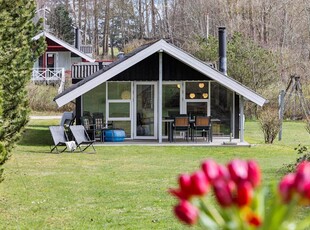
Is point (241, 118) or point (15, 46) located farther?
point (241, 118)

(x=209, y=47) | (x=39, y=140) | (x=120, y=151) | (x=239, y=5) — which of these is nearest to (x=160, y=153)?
(x=120, y=151)

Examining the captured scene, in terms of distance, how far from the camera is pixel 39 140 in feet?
68.0

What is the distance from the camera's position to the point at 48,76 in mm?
42094

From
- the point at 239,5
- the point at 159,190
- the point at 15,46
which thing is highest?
the point at 239,5

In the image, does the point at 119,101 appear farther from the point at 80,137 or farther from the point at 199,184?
the point at 199,184

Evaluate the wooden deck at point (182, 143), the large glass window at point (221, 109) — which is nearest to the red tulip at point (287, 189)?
the wooden deck at point (182, 143)

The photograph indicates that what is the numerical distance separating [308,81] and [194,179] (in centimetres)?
3684

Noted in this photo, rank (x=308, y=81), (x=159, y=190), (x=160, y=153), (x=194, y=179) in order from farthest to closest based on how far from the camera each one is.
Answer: (x=308, y=81)
(x=160, y=153)
(x=159, y=190)
(x=194, y=179)

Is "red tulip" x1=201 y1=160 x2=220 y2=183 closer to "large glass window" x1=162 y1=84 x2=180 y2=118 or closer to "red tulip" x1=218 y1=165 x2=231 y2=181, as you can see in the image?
"red tulip" x1=218 y1=165 x2=231 y2=181

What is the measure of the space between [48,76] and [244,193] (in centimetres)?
4182

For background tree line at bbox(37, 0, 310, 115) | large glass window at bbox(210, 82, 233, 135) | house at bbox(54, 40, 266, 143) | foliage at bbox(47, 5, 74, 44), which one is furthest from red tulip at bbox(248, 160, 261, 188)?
foliage at bbox(47, 5, 74, 44)

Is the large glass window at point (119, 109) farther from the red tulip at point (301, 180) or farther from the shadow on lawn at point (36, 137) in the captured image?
the red tulip at point (301, 180)

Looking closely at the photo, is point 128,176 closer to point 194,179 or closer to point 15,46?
point 15,46

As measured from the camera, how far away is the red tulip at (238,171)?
121 centimetres
